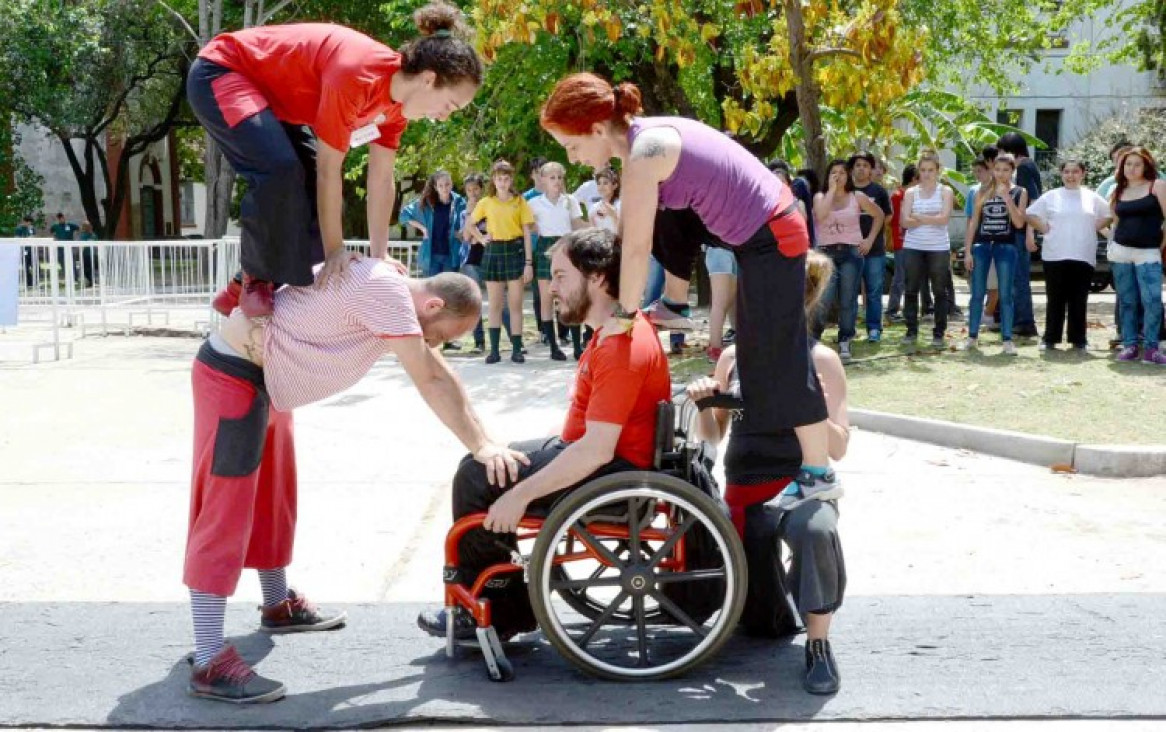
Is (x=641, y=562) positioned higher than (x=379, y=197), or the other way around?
(x=379, y=197)

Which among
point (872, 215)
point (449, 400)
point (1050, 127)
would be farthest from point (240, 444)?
point (1050, 127)

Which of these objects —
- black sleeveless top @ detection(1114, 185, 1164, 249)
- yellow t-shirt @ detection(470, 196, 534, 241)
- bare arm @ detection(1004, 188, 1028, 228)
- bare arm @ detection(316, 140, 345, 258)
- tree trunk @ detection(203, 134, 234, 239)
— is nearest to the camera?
bare arm @ detection(316, 140, 345, 258)

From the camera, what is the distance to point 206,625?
3.75 meters

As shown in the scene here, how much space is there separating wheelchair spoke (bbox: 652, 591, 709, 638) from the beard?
35.4 inches

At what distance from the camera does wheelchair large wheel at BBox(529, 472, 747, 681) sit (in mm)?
3674

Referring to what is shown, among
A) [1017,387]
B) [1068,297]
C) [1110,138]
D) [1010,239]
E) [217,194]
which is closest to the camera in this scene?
[1017,387]

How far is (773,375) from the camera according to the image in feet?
12.9

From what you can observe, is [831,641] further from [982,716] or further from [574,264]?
[574,264]

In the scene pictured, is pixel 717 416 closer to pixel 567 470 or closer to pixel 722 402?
pixel 722 402

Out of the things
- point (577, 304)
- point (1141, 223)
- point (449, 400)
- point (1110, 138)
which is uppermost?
point (1110, 138)

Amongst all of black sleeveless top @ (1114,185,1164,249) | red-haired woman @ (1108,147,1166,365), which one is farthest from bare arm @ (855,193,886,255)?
black sleeveless top @ (1114,185,1164,249)

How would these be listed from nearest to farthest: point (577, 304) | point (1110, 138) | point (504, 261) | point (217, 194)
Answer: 1. point (577, 304)
2. point (504, 261)
3. point (217, 194)
4. point (1110, 138)

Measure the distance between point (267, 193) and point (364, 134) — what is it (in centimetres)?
43

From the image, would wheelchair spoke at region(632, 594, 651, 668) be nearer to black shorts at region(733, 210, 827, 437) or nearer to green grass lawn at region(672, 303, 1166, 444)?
black shorts at region(733, 210, 827, 437)
